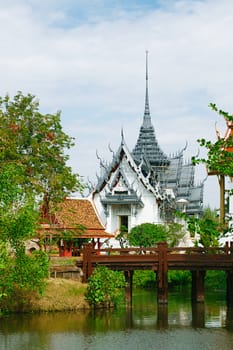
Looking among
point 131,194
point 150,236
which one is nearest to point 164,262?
point 150,236

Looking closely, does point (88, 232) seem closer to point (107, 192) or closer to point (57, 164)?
point (57, 164)

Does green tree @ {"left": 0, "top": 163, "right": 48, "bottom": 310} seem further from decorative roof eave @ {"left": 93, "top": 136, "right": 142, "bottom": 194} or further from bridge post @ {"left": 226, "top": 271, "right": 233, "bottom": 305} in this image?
decorative roof eave @ {"left": 93, "top": 136, "right": 142, "bottom": 194}

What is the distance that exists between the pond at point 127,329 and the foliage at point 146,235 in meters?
13.3

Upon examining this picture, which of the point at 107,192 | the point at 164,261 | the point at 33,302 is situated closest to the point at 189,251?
the point at 164,261

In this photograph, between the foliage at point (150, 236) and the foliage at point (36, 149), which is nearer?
the foliage at point (36, 149)

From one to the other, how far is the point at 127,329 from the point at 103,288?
13.3ft

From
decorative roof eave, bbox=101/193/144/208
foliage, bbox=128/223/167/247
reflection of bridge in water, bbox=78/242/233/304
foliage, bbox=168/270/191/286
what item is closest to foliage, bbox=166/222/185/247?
foliage, bbox=128/223/167/247

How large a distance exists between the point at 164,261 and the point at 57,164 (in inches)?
258

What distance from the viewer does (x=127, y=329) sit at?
23719 mm

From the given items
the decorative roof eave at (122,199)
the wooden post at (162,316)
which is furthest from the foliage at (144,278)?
the decorative roof eave at (122,199)

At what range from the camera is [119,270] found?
2997cm

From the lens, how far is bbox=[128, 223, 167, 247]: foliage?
141 feet

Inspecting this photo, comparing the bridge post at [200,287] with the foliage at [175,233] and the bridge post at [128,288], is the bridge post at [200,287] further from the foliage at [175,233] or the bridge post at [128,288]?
the foliage at [175,233]

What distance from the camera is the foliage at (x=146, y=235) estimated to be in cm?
4306
